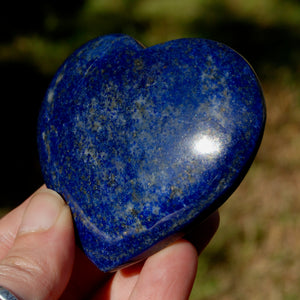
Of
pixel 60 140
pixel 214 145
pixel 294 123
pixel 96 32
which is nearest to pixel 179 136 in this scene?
pixel 214 145

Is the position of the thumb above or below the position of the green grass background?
above

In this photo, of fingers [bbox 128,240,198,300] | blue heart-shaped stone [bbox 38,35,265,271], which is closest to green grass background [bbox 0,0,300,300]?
fingers [bbox 128,240,198,300]

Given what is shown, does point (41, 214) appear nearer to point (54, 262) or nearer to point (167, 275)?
point (54, 262)

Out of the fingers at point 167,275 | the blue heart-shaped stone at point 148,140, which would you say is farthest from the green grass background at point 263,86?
the blue heart-shaped stone at point 148,140

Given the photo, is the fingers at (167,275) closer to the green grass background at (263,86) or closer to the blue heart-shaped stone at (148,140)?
the blue heart-shaped stone at (148,140)

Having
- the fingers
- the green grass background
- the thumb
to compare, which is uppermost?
the thumb

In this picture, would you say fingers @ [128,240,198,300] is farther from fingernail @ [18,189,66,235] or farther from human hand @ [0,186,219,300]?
fingernail @ [18,189,66,235]

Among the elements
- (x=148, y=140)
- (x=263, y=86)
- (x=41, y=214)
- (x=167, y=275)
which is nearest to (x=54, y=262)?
A: (x=41, y=214)
